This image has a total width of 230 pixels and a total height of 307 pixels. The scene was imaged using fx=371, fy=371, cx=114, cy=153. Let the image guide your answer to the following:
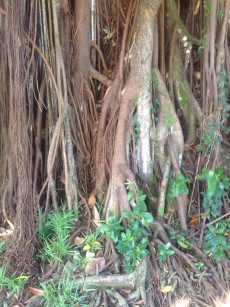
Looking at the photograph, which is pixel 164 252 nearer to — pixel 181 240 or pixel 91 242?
pixel 181 240

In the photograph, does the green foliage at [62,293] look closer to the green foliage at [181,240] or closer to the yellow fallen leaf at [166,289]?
the yellow fallen leaf at [166,289]

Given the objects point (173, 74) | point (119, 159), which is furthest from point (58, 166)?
point (173, 74)

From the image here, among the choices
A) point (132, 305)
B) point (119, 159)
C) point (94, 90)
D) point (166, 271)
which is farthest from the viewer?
point (94, 90)

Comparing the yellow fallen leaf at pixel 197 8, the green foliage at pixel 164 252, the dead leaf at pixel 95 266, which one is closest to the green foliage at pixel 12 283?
the dead leaf at pixel 95 266

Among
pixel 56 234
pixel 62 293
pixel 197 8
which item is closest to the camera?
pixel 62 293

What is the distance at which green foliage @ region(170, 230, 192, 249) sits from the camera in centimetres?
228

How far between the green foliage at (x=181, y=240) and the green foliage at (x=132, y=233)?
0.19 metres

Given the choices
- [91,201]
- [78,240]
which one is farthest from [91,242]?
[91,201]

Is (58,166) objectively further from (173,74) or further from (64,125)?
(173,74)

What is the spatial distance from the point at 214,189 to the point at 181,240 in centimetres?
37

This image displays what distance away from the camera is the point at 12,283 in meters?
2.10

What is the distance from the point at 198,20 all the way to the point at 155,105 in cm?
81

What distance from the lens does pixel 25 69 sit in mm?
2312

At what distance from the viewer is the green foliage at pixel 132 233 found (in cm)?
211
